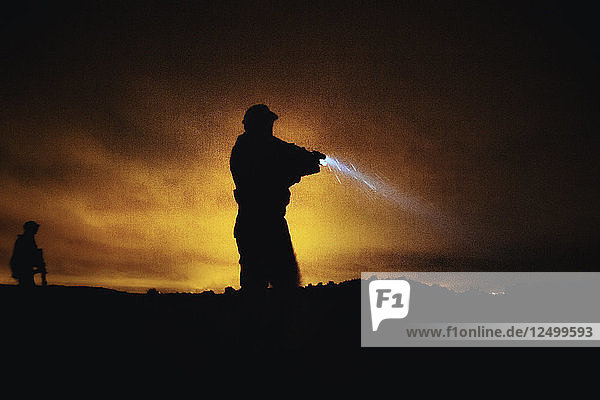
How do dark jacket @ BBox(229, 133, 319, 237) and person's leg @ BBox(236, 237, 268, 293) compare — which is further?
dark jacket @ BBox(229, 133, 319, 237)

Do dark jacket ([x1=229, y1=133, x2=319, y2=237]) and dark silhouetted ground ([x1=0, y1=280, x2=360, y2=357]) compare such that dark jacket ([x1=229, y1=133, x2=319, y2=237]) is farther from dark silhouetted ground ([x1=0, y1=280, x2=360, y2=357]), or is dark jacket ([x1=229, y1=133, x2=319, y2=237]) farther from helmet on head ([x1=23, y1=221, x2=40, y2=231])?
helmet on head ([x1=23, y1=221, x2=40, y2=231])

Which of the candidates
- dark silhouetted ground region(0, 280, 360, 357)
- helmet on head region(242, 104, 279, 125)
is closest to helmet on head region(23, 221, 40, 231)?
dark silhouetted ground region(0, 280, 360, 357)

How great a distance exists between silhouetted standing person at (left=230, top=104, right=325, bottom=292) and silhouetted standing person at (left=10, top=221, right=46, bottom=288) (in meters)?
6.66

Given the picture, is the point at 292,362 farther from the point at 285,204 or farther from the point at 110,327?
the point at 285,204

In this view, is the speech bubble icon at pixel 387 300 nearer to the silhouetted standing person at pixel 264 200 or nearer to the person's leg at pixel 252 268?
the silhouetted standing person at pixel 264 200

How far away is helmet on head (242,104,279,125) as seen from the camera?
9117 mm

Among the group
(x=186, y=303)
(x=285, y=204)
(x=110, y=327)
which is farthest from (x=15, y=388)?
(x=285, y=204)

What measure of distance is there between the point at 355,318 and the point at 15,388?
443 cm

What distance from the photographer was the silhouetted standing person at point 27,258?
1258 cm

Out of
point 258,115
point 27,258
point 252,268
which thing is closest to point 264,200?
point 252,268

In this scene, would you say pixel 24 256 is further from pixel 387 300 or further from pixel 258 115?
pixel 387 300

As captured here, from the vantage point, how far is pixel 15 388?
220 inches

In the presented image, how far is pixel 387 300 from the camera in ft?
27.9

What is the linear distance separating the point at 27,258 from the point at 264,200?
740 cm
